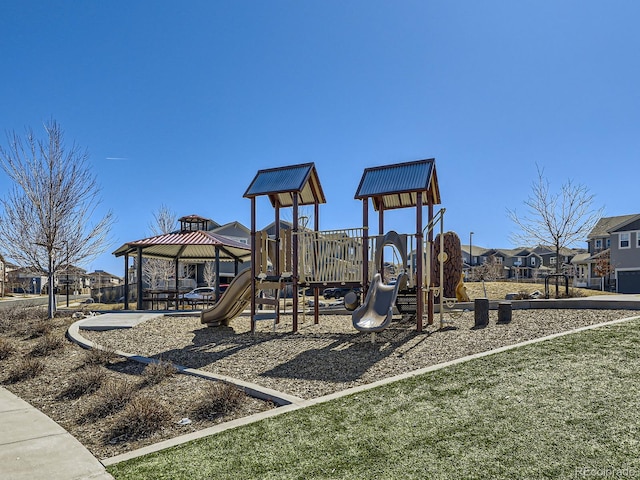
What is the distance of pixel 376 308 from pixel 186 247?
45.6 feet

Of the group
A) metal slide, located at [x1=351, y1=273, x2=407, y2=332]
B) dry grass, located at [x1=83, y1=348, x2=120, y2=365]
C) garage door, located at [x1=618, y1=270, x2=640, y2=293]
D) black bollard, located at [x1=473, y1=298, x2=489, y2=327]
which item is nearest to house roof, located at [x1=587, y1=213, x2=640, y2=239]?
garage door, located at [x1=618, y1=270, x2=640, y2=293]

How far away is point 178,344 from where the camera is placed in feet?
32.9

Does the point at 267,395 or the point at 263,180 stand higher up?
the point at 263,180

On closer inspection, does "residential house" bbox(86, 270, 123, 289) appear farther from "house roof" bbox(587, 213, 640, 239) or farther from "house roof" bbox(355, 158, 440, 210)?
"house roof" bbox(355, 158, 440, 210)

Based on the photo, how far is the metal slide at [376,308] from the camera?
847 cm

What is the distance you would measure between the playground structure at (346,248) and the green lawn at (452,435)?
14.9 ft

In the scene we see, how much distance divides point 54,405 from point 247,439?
3206 mm

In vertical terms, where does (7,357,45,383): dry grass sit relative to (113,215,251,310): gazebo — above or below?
below

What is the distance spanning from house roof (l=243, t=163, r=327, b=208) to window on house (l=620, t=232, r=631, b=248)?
32.1 meters

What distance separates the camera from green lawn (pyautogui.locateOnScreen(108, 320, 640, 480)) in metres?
3.76

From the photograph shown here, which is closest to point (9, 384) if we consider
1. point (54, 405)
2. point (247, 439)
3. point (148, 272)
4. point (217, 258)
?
point (54, 405)

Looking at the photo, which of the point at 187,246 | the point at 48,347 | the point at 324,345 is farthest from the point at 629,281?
the point at 48,347

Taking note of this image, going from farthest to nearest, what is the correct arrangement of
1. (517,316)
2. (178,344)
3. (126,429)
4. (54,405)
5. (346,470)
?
(517,316), (178,344), (54,405), (126,429), (346,470)

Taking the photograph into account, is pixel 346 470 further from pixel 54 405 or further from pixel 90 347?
pixel 90 347
